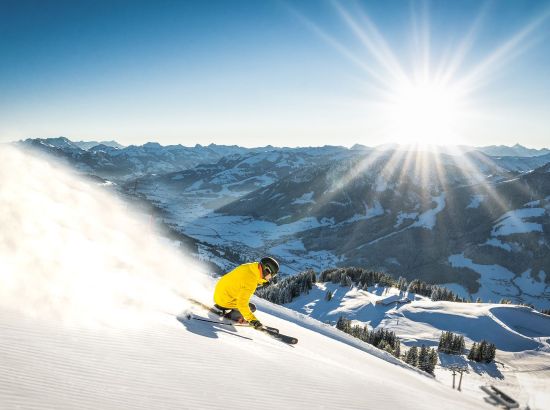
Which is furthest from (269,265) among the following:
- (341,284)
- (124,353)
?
(341,284)

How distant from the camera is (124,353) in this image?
9406mm

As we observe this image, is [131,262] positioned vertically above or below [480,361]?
above

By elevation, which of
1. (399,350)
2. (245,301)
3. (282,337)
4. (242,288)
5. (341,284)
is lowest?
(399,350)

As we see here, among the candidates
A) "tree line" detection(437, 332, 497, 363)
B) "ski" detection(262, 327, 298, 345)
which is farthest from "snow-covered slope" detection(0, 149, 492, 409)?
"tree line" detection(437, 332, 497, 363)

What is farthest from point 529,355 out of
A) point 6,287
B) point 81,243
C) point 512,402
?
point 6,287

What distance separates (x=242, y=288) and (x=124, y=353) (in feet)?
18.3

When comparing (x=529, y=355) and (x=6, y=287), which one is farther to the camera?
(x=529, y=355)

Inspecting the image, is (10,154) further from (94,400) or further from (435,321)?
(435,321)

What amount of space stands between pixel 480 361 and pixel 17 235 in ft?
210

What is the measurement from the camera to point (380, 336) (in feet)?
211

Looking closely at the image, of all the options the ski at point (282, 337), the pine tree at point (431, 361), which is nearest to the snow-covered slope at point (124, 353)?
the ski at point (282, 337)

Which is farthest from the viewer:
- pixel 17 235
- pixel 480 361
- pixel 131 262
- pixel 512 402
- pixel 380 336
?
pixel 380 336

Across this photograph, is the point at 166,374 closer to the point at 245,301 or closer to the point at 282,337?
the point at 245,301

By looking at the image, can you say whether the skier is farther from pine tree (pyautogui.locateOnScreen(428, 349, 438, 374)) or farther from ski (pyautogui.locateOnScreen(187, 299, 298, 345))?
pine tree (pyautogui.locateOnScreen(428, 349, 438, 374))
